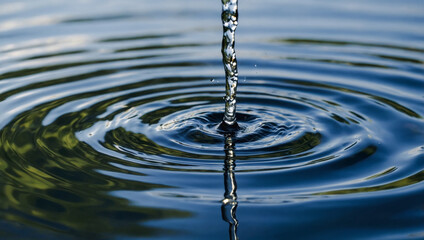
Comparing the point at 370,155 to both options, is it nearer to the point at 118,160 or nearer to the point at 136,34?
the point at 118,160

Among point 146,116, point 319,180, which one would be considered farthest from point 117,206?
point 146,116

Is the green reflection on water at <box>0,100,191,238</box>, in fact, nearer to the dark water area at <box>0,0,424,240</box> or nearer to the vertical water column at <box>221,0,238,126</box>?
the dark water area at <box>0,0,424,240</box>

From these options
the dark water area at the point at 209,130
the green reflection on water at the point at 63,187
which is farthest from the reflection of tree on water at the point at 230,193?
the green reflection on water at the point at 63,187

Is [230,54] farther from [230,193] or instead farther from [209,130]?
[230,193]

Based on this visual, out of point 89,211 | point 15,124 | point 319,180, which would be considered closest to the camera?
point 89,211

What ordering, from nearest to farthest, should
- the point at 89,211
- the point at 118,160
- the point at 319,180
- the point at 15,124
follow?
the point at 89,211
the point at 319,180
the point at 118,160
the point at 15,124

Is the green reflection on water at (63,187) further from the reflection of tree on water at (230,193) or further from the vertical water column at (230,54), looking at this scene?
the vertical water column at (230,54)

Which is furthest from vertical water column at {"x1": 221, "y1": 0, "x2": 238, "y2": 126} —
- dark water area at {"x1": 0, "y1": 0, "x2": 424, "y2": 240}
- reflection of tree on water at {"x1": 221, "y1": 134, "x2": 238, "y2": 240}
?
reflection of tree on water at {"x1": 221, "y1": 134, "x2": 238, "y2": 240}
